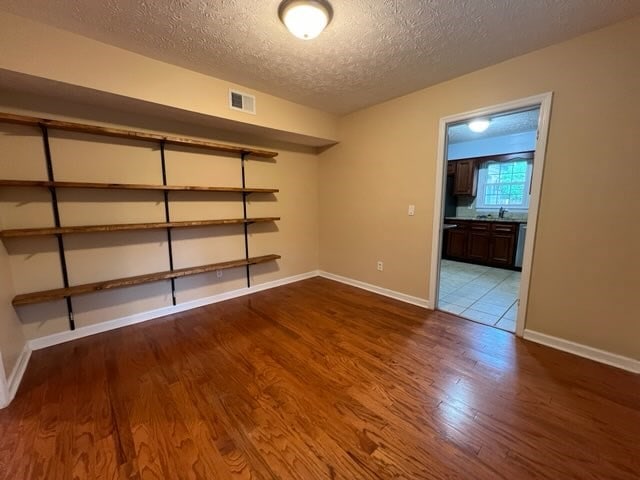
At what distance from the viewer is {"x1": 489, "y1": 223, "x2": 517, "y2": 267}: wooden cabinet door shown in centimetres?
483

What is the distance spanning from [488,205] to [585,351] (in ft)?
14.0

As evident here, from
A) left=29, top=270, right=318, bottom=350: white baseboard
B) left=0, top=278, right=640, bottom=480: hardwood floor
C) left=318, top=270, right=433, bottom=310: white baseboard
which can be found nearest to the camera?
left=0, top=278, right=640, bottom=480: hardwood floor

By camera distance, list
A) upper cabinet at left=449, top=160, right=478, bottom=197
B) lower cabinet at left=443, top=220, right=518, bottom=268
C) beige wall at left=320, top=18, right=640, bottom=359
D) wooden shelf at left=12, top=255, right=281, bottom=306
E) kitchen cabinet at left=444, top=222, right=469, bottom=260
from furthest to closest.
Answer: upper cabinet at left=449, top=160, right=478, bottom=197, kitchen cabinet at left=444, top=222, right=469, bottom=260, lower cabinet at left=443, top=220, right=518, bottom=268, wooden shelf at left=12, top=255, right=281, bottom=306, beige wall at left=320, top=18, right=640, bottom=359

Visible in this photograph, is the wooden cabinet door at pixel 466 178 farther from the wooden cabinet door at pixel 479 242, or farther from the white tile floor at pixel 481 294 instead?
the white tile floor at pixel 481 294

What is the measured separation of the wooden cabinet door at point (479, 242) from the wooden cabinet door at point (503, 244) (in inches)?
3.9

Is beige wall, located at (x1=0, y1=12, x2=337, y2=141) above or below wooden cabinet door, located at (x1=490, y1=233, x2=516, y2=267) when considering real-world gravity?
above

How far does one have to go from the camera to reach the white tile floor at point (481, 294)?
9.48 feet

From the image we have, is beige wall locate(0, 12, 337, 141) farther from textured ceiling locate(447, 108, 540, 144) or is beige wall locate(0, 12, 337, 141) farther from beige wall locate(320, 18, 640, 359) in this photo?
textured ceiling locate(447, 108, 540, 144)

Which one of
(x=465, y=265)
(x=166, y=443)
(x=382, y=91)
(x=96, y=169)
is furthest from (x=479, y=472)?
(x=465, y=265)

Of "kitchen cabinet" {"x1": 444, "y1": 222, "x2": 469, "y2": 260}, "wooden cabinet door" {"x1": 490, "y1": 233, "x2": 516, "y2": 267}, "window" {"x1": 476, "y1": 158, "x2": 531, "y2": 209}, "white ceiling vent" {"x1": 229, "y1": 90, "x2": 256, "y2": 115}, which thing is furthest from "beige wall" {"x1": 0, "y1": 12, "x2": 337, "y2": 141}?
"window" {"x1": 476, "y1": 158, "x2": 531, "y2": 209}

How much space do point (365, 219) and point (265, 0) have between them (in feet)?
8.53

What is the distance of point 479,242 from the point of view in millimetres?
5250

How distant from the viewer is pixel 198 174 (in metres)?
3.08

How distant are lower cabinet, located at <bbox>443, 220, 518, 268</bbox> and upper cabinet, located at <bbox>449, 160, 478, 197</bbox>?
0.75 metres
